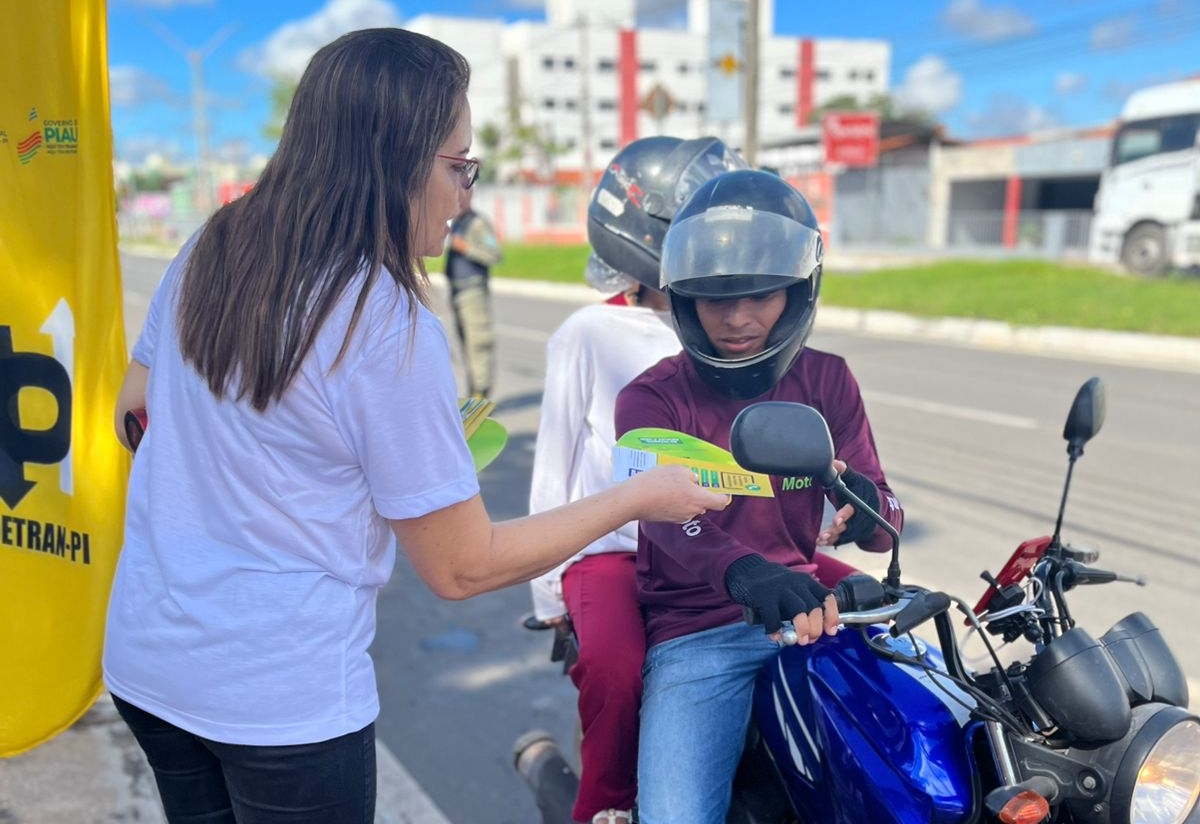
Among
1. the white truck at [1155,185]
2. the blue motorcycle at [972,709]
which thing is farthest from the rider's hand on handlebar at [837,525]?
the white truck at [1155,185]

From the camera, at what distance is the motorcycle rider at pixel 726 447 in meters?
1.92

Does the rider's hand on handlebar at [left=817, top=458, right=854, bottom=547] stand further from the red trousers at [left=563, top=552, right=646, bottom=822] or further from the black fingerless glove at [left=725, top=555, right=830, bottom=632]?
the red trousers at [left=563, top=552, right=646, bottom=822]

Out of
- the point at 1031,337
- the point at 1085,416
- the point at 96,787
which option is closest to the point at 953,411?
the point at 1031,337

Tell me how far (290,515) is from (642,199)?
1.53 m

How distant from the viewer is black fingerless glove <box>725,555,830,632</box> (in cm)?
158

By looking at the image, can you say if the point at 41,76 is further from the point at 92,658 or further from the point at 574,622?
the point at 574,622

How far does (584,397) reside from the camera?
2.63 metres

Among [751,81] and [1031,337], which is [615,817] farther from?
[751,81]

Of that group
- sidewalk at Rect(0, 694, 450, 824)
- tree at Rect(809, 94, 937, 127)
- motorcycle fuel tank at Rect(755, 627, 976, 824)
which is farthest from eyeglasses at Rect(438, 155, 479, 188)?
tree at Rect(809, 94, 937, 127)

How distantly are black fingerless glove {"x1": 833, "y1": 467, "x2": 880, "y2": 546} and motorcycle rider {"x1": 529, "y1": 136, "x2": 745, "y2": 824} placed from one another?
580 millimetres

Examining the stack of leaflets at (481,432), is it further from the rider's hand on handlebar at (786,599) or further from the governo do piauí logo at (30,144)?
the governo do piauí logo at (30,144)

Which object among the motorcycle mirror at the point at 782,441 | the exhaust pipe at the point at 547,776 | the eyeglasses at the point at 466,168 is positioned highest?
the eyeglasses at the point at 466,168

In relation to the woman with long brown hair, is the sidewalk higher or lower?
lower

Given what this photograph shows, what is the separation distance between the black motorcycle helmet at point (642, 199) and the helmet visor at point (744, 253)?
2.18 feet
